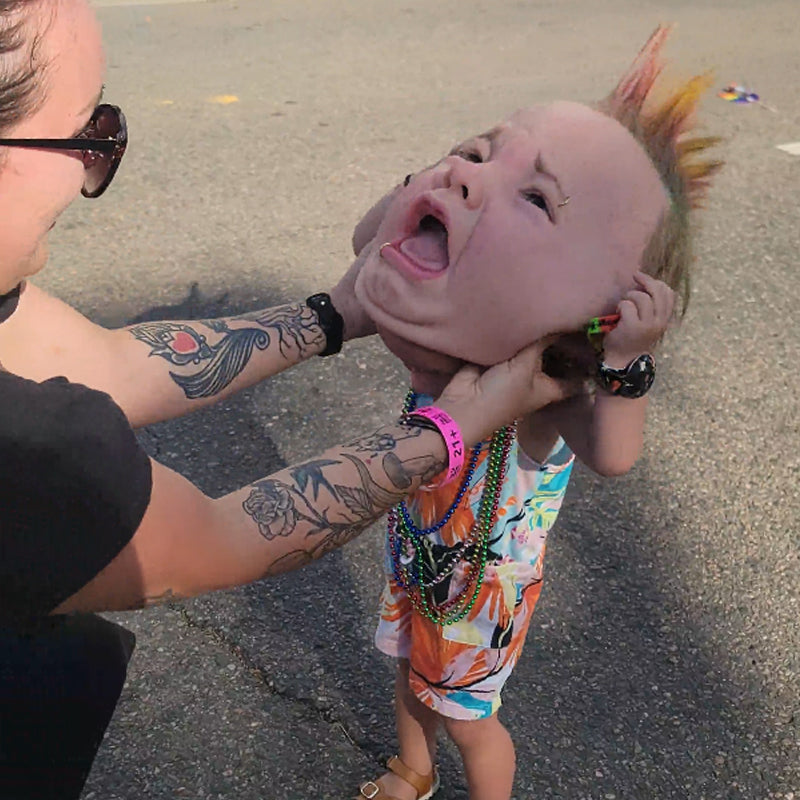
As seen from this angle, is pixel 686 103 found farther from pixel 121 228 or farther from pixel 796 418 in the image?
pixel 121 228

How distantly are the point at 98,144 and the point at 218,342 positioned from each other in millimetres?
645

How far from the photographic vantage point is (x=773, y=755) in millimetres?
2270

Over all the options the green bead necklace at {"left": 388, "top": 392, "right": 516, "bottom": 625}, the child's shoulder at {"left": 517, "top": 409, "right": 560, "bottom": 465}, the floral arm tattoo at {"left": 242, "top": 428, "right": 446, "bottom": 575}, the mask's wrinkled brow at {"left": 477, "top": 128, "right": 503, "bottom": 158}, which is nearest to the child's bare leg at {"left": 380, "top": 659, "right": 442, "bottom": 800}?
the green bead necklace at {"left": 388, "top": 392, "right": 516, "bottom": 625}

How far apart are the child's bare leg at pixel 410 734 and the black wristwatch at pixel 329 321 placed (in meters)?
0.65

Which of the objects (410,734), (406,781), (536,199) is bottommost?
(406,781)

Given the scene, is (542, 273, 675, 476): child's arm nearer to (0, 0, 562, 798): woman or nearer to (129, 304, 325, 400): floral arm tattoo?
(0, 0, 562, 798): woman

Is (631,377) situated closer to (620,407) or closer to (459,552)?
(620,407)

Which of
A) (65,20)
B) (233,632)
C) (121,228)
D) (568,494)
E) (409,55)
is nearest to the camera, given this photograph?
(65,20)

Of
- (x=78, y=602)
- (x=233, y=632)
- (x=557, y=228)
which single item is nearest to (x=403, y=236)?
(x=557, y=228)

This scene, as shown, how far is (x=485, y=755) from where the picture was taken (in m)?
1.96

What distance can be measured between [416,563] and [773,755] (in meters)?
1.03

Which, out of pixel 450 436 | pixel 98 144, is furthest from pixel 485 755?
pixel 98 144

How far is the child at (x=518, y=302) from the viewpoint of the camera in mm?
1528

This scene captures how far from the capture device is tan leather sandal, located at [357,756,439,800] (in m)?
2.14
